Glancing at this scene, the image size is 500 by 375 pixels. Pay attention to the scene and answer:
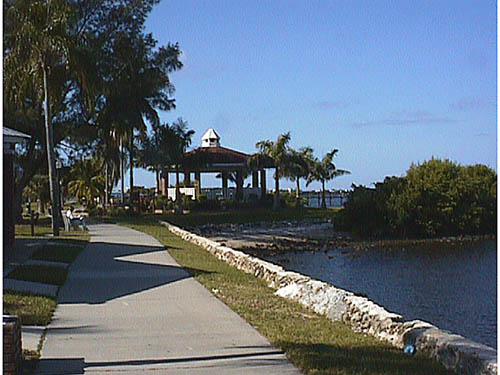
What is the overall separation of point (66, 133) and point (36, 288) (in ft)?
72.5

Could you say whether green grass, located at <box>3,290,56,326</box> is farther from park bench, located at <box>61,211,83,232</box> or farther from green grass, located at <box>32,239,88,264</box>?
park bench, located at <box>61,211,83,232</box>

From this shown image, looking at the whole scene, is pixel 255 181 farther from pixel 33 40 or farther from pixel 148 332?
pixel 148 332

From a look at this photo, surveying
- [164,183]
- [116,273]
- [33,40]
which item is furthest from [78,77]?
[164,183]

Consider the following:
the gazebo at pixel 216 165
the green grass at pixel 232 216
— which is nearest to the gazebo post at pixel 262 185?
the gazebo at pixel 216 165

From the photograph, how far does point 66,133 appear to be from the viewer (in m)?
33.4

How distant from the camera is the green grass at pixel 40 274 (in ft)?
43.3

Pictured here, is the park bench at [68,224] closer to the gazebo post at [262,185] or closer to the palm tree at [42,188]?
the palm tree at [42,188]

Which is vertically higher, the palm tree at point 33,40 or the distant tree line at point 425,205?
the palm tree at point 33,40

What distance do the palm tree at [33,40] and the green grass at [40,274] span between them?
10293mm

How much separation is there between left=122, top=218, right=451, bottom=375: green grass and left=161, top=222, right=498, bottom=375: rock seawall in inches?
5.8

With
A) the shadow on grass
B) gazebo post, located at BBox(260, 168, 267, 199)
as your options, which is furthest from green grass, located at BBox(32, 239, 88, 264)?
gazebo post, located at BBox(260, 168, 267, 199)

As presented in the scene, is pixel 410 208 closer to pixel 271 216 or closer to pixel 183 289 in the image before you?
pixel 271 216

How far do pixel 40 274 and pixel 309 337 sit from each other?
22.6 ft

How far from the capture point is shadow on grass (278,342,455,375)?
22.7 ft
